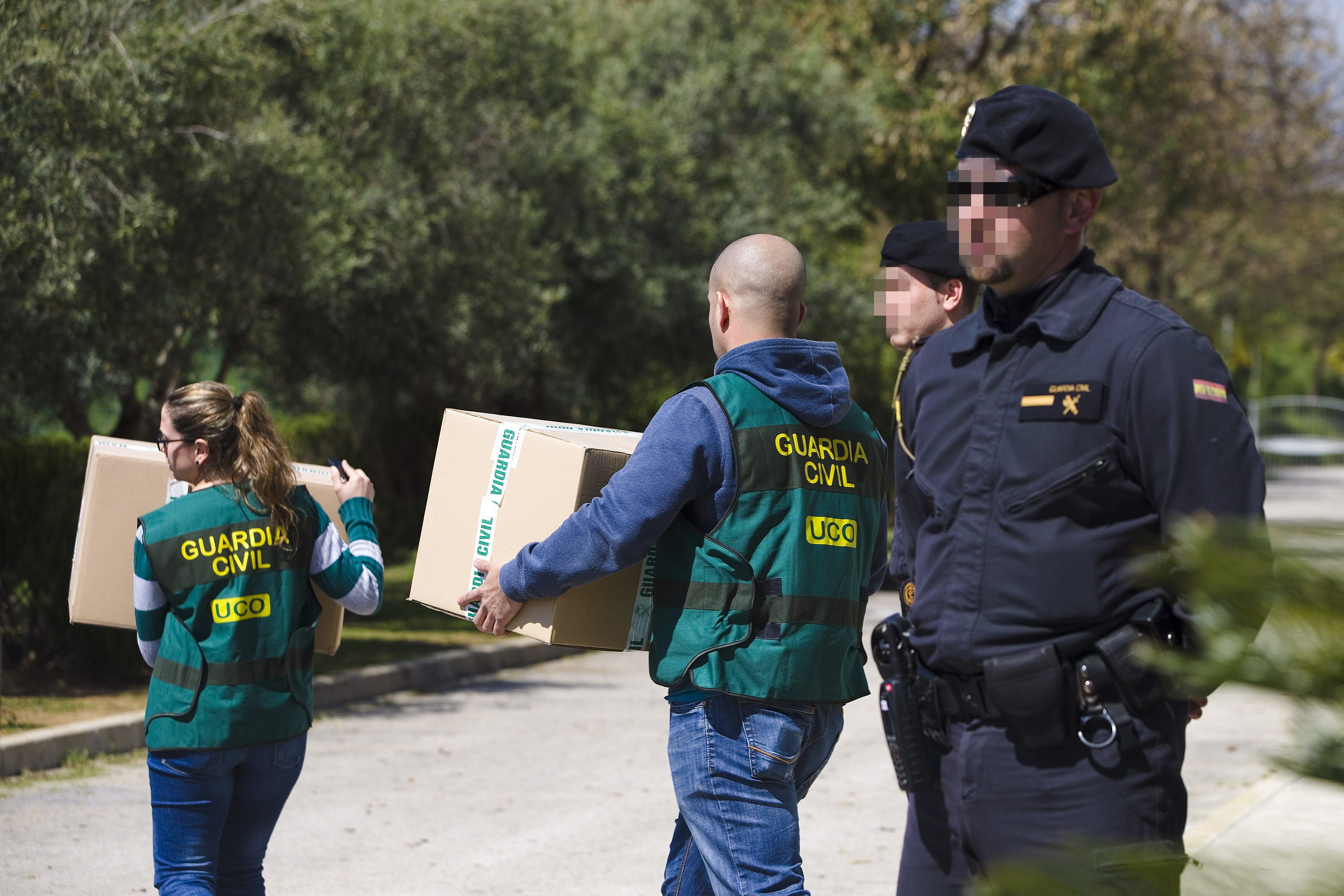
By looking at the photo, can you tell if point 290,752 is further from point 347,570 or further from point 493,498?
point 493,498

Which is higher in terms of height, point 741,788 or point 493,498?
point 493,498

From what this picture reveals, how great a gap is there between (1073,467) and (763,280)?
113cm

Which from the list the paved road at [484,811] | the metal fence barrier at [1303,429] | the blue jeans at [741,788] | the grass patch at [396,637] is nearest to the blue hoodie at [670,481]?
the blue jeans at [741,788]

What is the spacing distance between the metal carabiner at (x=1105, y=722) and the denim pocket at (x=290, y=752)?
7.23 ft

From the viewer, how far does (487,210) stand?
12.7 metres

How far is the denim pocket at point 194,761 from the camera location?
11.7ft

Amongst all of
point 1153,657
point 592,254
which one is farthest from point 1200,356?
point 592,254

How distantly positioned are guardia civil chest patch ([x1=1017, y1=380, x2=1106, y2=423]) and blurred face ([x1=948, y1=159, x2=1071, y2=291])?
0.68ft

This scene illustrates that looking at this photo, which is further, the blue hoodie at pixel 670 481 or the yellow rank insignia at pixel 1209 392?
the blue hoodie at pixel 670 481

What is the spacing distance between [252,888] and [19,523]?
6380 millimetres

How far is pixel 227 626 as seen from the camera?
3641 millimetres

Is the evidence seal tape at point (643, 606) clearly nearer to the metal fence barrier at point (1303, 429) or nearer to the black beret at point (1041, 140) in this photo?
the black beret at point (1041, 140)

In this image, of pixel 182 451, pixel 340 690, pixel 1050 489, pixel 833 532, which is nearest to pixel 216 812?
pixel 182 451

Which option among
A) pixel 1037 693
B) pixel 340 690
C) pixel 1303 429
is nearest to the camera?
pixel 1037 693
